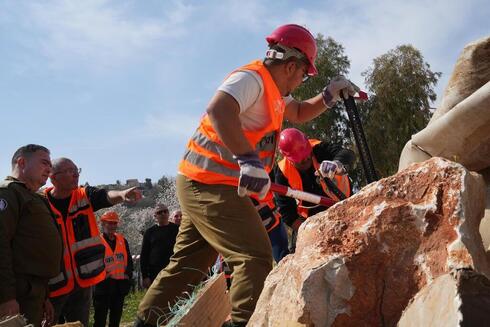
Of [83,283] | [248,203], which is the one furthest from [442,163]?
[83,283]

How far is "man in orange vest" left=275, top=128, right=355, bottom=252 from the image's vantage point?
462 centimetres

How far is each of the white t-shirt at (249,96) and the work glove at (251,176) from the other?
0.88 feet

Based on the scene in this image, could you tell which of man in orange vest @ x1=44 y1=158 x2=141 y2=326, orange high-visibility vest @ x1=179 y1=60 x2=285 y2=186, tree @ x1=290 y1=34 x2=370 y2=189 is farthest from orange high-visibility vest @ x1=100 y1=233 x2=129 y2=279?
tree @ x1=290 y1=34 x2=370 y2=189

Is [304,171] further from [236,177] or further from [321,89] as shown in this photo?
[321,89]

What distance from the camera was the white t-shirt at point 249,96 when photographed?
269cm

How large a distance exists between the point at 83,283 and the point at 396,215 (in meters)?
2.88

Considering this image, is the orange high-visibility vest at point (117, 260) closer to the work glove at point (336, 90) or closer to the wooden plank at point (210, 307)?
the wooden plank at point (210, 307)

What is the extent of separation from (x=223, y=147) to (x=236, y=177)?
0.17 m

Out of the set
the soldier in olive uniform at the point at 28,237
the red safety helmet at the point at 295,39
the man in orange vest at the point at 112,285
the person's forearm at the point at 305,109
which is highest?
the red safety helmet at the point at 295,39

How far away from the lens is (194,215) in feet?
9.31

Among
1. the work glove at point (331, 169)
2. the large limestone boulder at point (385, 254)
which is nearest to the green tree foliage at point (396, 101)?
the work glove at point (331, 169)

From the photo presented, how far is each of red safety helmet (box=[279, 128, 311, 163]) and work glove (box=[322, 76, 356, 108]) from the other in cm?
109

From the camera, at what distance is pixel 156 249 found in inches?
279

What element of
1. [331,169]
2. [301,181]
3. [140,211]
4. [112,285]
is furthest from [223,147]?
[140,211]
